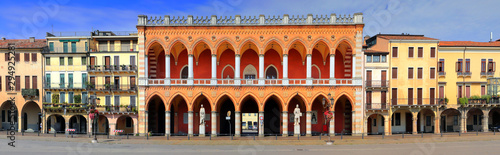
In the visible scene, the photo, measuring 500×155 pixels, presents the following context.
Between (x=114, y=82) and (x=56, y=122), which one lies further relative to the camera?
(x=56, y=122)

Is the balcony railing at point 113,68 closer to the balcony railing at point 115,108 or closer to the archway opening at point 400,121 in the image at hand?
the balcony railing at point 115,108

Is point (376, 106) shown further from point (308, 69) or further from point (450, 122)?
Result: point (450, 122)

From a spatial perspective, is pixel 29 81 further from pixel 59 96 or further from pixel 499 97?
pixel 499 97

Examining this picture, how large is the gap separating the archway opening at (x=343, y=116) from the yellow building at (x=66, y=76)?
30.0 meters

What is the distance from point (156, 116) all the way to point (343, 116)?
2280cm

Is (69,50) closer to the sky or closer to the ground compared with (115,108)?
closer to the sky

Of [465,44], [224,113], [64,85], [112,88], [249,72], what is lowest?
[224,113]

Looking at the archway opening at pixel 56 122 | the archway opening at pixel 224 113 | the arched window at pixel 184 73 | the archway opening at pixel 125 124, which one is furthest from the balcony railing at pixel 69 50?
the archway opening at pixel 224 113

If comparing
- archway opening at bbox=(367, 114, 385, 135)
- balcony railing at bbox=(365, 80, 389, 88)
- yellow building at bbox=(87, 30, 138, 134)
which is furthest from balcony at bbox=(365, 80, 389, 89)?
yellow building at bbox=(87, 30, 138, 134)

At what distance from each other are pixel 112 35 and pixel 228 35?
48.2 feet

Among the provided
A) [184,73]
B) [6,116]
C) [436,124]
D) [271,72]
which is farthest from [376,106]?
[6,116]

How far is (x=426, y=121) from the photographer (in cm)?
3800

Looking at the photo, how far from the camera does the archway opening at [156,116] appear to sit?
3778cm

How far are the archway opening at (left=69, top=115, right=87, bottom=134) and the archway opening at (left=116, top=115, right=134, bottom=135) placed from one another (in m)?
Answer: 5.05
